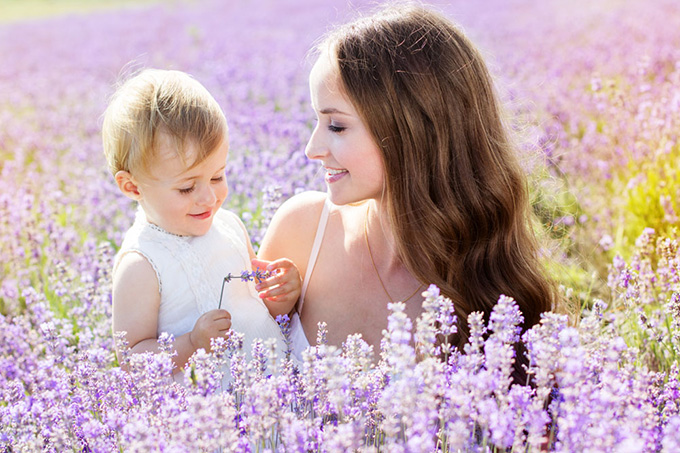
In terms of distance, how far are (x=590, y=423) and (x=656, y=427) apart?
42 centimetres

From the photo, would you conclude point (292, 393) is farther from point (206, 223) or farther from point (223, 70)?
point (223, 70)

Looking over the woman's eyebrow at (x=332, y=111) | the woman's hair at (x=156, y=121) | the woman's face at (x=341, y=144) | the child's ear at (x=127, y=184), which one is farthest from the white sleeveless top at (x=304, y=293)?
the child's ear at (x=127, y=184)

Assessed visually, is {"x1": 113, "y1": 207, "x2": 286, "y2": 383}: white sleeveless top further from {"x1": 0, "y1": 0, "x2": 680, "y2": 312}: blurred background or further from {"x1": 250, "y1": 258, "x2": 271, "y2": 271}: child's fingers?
{"x1": 0, "y1": 0, "x2": 680, "y2": 312}: blurred background

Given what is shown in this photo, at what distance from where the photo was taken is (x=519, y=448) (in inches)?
56.6

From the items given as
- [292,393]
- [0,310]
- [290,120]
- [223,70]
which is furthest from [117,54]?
[292,393]

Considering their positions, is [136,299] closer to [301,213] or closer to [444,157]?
[301,213]

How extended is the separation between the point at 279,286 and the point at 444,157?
775 mm

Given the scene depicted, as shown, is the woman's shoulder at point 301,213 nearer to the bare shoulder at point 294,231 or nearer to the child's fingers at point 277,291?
the bare shoulder at point 294,231

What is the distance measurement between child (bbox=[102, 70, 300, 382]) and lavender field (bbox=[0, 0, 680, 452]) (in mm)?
197

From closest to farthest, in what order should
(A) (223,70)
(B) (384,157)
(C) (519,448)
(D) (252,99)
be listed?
(C) (519,448)
(B) (384,157)
(D) (252,99)
(A) (223,70)

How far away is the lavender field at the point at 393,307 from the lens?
4.95 ft

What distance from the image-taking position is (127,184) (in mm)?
2482

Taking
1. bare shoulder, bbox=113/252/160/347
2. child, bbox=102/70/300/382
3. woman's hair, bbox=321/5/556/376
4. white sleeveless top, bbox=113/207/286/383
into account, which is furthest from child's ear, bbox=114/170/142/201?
woman's hair, bbox=321/5/556/376

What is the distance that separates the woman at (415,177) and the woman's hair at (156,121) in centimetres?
37
